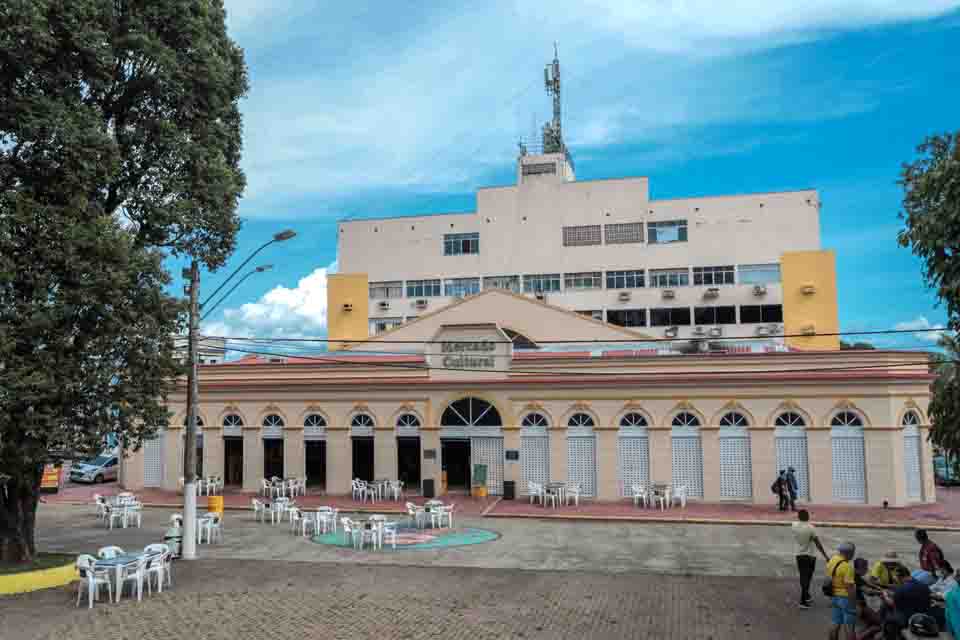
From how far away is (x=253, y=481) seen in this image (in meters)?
31.5

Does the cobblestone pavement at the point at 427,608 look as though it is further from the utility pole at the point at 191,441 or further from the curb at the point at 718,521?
the curb at the point at 718,521

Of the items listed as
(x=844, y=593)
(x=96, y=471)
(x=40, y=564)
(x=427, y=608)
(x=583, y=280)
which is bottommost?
(x=427, y=608)

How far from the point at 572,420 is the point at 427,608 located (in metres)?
15.8

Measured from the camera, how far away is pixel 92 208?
16109mm

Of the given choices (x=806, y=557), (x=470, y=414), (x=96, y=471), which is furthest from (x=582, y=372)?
(x=96, y=471)

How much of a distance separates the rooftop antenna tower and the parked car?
131 feet

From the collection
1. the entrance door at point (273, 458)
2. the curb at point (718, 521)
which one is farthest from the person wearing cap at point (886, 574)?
the entrance door at point (273, 458)

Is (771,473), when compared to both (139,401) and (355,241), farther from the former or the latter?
(355,241)

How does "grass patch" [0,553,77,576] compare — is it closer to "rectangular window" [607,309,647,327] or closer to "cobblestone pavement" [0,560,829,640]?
"cobblestone pavement" [0,560,829,640]

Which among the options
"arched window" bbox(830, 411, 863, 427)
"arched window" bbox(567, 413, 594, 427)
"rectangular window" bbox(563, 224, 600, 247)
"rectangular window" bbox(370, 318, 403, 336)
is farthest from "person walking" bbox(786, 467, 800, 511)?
"rectangular window" bbox(370, 318, 403, 336)

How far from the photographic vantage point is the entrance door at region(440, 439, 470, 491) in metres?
30.3

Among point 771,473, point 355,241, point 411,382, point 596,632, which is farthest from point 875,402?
point 355,241

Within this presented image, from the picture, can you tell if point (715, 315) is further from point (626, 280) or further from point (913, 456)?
→ point (913, 456)

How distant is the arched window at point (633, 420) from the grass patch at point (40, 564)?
18215 millimetres
